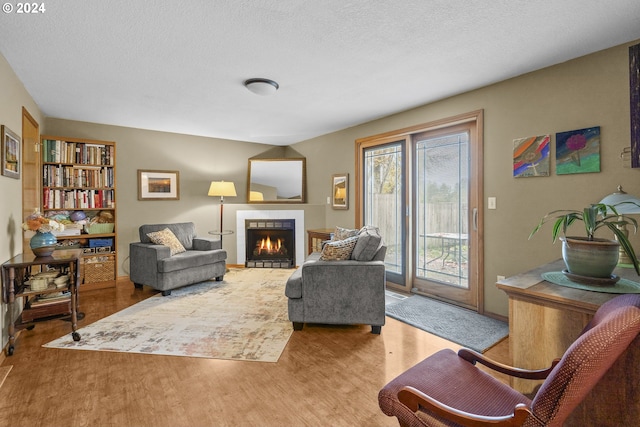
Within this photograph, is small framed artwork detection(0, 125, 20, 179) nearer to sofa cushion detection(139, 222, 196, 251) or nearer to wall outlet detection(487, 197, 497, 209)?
sofa cushion detection(139, 222, 196, 251)

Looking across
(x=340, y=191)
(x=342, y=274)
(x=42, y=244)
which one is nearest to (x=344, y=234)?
(x=342, y=274)

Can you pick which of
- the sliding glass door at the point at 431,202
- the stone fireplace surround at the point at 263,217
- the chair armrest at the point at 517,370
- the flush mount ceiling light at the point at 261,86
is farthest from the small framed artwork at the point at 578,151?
the stone fireplace surround at the point at 263,217

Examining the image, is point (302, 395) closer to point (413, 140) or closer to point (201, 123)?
point (413, 140)

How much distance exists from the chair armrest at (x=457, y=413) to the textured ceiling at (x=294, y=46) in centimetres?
202

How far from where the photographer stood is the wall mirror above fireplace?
5844 millimetres

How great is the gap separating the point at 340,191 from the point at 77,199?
376 centimetres

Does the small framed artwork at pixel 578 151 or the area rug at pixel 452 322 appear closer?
the small framed artwork at pixel 578 151

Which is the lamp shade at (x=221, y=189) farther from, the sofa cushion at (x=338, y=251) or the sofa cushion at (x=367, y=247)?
the sofa cushion at (x=367, y=247)

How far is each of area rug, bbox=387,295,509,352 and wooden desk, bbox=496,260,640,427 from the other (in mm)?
1225

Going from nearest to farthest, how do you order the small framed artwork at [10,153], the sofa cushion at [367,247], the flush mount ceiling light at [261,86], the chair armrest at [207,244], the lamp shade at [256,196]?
1. the small framed artwork at [10,153]
2. the sofa cushion at [367,247]
3. the flush mount ceiling light at [261,86]
4. the chair armrest at [207,244]
5. the lamp shade at [256,196]

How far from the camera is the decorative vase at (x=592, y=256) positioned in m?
1.39

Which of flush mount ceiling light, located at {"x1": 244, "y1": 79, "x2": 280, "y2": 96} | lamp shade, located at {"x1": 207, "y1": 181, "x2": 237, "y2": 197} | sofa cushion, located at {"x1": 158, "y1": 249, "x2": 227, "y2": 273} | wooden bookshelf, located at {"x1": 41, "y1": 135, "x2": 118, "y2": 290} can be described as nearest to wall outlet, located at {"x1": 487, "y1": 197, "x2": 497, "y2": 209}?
flush mount ceiling light, located at {"x1": 244, "y1": 79, "x2": 280, "y2": 96}

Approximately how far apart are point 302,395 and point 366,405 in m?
0.39

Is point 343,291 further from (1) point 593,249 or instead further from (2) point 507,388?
(1) point 593,249
